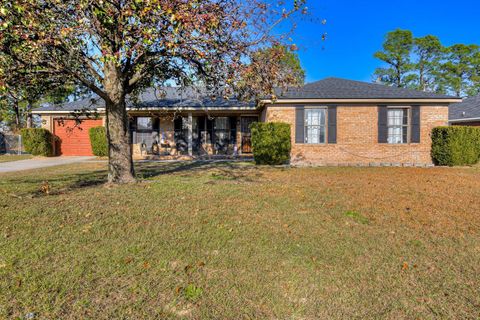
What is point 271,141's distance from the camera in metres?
11.2

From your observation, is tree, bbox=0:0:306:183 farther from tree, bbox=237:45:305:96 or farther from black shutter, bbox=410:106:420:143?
black shutter, bbox=410:106:420:143

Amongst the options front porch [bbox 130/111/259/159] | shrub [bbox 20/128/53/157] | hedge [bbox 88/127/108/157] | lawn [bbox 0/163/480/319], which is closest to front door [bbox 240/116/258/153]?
front porch [bbox 130/111/259/159]

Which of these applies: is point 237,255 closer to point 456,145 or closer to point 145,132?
point 456,145

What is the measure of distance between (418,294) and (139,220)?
12.0ft

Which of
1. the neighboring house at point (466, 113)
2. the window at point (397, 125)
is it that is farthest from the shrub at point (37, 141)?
the neighboring house at point (466, 113)

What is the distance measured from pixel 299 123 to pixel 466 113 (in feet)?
53.7

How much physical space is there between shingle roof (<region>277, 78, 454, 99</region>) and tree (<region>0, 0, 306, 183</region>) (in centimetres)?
555

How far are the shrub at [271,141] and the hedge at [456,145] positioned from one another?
6.33m

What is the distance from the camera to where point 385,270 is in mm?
2920

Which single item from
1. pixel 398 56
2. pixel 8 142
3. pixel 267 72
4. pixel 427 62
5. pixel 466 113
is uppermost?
pixel 398 56

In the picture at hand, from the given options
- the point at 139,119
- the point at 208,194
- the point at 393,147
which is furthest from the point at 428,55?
the point at 208,194

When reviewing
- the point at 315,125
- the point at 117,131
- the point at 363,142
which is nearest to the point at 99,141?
the point at 117,131

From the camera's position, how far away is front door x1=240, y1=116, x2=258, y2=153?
1636cm

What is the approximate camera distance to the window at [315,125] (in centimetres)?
1245
